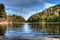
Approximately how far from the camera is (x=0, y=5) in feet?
76.6

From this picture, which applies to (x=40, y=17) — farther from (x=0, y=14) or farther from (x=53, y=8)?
(x=0, y=14)

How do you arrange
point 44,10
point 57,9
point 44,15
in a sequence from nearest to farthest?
point 44,10
point 44,15
point 57,9

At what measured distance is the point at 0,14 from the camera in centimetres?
2144

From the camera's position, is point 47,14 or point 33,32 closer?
point 33,32

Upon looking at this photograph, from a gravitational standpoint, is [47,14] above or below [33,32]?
above

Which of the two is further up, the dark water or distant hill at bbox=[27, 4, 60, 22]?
distant hill at bbox=[27, 4, 60, 22]

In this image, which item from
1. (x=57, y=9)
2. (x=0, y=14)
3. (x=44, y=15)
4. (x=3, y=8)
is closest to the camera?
(x=0, y=14)

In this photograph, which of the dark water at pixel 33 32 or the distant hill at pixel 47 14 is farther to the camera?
the distant hill at pixel 47 14

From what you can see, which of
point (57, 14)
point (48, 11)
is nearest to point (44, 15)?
point (48, 11)

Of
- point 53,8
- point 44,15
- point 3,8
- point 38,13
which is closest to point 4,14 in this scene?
point 3,8

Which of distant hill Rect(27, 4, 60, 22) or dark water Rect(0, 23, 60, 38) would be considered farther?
distant hill Rect(27, 4, 60, 22)

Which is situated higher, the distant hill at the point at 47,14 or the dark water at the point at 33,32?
the distant hill at the point at 47,14

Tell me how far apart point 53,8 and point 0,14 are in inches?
368

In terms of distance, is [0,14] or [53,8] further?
[53,8]
